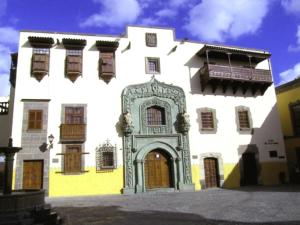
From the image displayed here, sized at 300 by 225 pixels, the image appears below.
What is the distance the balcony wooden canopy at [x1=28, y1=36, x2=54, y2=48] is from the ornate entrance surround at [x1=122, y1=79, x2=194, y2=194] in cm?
554

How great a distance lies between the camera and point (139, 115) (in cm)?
2033

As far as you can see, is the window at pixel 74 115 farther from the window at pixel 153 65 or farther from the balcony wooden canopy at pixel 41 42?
the window at pixel 153 65

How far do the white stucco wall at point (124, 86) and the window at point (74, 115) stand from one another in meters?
0.45

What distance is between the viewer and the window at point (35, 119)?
18547mm

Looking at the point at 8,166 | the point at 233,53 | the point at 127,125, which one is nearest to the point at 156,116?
the point at 127,125

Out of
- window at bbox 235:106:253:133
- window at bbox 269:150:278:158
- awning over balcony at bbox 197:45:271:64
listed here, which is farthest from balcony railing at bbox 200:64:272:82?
window at bbox 269:150:278:158

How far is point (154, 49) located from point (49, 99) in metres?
7.82

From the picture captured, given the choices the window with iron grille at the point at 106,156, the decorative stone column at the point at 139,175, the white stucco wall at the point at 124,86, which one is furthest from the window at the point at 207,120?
the window with iron grille at the point at 106,156

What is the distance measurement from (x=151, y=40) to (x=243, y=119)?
8.56m

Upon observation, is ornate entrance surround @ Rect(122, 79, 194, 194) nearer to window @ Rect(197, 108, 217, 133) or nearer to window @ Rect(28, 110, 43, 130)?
window @ Rect(197, 108, 217, 133)

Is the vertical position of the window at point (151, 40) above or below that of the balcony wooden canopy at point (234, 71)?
above

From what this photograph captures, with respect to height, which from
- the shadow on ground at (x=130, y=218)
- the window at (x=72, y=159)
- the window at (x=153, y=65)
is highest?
the window at (x=153, y=65)

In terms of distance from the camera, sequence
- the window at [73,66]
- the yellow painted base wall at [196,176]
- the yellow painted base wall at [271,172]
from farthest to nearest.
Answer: the yellow painted base wall at [271,172], the yellow painted base wall at [196,176], the window at [73,66]

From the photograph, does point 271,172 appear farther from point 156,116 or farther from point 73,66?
point 73,66
